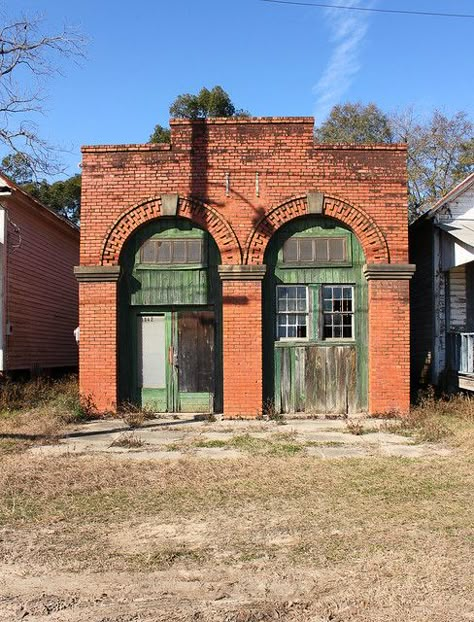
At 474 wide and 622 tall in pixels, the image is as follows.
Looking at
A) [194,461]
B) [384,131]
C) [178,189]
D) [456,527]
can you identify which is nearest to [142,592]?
[456,527]

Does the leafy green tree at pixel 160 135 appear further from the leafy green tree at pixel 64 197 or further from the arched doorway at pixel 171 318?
the arched doorway at pixel 171 318

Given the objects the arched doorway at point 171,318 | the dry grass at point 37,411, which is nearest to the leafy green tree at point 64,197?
the dry grass at point 37,411

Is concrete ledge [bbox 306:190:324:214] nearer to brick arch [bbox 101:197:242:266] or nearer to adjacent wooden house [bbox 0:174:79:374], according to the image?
brick arch [bbox 101:197:242:266]

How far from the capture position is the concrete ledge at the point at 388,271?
510 inches

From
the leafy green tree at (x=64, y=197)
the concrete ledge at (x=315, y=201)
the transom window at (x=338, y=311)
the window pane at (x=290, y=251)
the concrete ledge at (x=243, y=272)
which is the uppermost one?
the leafy green tree at (x=64, y=197)

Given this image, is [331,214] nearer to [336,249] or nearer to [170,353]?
[336,249]

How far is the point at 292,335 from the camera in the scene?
523 inches

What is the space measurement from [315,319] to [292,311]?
0.51 meters

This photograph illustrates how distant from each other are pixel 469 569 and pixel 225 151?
33.1ft

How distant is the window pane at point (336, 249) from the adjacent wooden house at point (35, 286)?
745cm

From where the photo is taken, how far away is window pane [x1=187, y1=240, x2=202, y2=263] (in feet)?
43.8

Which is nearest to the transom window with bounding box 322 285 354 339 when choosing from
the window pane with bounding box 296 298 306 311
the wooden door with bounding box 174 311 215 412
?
the window pane with bounding box 296 298 306 311

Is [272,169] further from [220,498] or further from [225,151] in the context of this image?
[220,498]

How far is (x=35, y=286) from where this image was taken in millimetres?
17578
